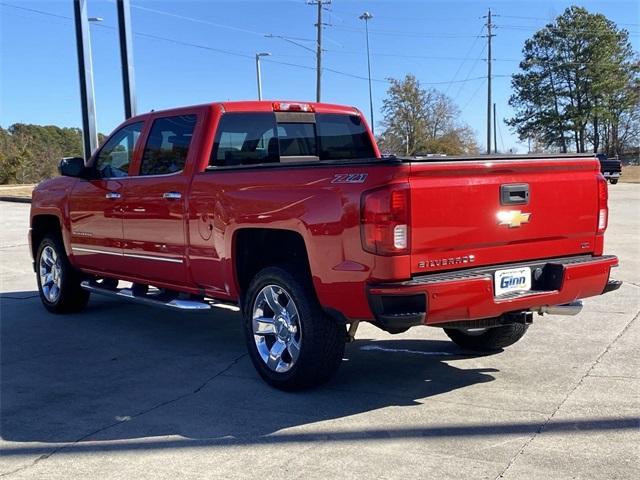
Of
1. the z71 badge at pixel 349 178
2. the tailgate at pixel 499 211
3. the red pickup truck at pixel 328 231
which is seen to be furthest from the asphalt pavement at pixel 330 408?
the z71 badge at pixel 349 178

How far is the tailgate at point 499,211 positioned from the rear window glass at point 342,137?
7.92 feet

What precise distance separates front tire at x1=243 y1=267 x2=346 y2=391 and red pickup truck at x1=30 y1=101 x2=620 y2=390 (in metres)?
0.01

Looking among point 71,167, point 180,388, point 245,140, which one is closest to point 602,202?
point 245,140

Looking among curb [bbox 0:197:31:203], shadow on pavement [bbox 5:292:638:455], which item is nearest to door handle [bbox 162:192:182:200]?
shadow on pavement [bbox 5:292:638:455]

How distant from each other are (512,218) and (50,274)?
218 inches

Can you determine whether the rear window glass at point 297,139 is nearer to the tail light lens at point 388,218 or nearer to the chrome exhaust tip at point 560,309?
the tail light lens at point 388,218

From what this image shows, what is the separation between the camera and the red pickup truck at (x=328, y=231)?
4027 millimetres

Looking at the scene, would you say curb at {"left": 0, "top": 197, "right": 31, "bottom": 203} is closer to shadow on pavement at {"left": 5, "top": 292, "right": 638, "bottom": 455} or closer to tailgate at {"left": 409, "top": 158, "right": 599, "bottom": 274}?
shadow on pavement at {"left": 5, "top": 292, "right": 638, "bottom": 455}

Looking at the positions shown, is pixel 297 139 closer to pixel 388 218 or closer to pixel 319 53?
pixel 388 218

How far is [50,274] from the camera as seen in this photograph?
787 cm

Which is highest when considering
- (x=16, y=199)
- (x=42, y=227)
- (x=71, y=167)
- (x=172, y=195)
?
(x=71, y=167)

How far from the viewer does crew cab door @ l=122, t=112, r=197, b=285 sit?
18.6ft

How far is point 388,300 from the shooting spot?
13.0ft

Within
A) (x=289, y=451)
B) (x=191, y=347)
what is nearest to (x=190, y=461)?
(x=289, y=451)
